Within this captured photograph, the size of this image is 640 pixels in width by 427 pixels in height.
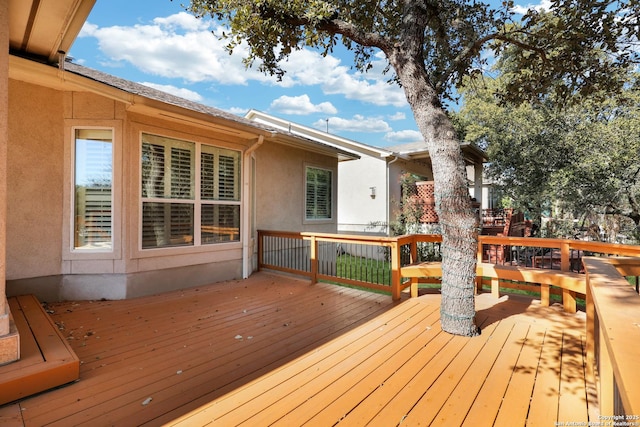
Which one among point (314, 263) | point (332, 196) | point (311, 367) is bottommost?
point (311, 367)

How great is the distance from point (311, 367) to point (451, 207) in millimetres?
2187

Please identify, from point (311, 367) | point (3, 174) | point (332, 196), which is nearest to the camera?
point (3, 174)

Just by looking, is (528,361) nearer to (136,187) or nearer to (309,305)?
(309,305)

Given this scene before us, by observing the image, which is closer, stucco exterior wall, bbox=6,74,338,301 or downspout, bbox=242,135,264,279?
stucco exterior wall, bbox=6,74,338,301

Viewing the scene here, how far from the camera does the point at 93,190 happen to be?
15.4ft

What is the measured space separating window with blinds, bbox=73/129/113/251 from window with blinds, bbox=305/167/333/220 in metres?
4.65

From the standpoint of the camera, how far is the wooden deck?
2.16 meters

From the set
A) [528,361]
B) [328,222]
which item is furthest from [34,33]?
[328,222]

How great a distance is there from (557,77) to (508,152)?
7350 mm

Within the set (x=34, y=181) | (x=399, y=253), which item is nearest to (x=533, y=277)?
(x=399, y=253)

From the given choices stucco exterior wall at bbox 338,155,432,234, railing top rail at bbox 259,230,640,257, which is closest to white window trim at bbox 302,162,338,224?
railing top rail at bbox 259,230,640,257

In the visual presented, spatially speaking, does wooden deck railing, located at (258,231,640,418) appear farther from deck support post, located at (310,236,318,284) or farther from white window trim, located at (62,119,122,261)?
white window trim, located at (62,119,122,261)

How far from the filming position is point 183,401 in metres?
2.32

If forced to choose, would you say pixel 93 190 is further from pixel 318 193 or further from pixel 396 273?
pixel 318 193
